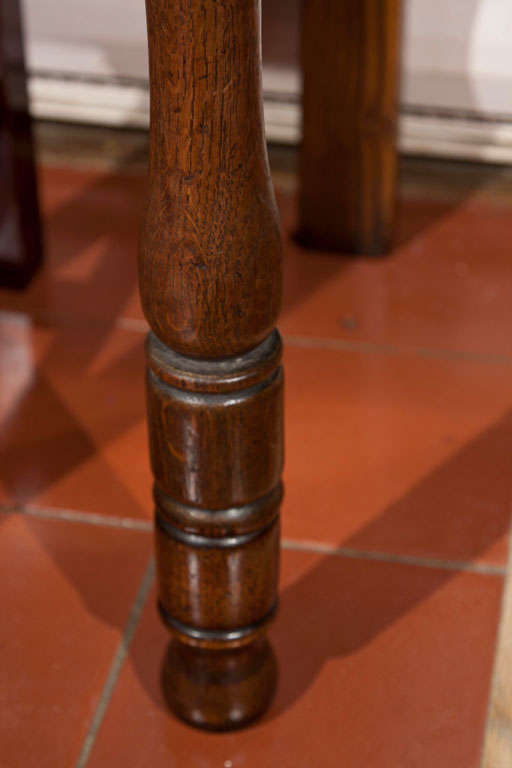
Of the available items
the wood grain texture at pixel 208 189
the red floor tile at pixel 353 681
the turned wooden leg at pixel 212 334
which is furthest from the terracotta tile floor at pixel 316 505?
the wood grain texture at pixel 208 189

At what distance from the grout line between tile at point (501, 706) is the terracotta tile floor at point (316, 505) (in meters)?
0.01

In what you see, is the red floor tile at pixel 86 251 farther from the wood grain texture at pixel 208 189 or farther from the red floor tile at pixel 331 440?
the wood grain texture at pixel 208 189

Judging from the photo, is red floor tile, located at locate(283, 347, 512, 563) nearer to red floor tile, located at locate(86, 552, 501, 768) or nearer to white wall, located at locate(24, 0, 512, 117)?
red floor tile, located at locate(86, 552, 501, 768)

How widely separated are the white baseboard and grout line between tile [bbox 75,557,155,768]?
1.17 m

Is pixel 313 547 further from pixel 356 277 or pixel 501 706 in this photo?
pixel 356 277

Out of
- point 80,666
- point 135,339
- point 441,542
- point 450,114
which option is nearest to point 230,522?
point 80,666

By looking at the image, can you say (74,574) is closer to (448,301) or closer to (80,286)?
(80,286)

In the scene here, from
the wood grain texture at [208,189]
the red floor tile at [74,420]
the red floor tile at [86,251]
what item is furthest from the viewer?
the red floor tile at [86,251]

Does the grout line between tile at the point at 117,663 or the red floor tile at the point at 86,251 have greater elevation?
the red floor tile at the point at 86,251

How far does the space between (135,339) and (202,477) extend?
0.93 metres

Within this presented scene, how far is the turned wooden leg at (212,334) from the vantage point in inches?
33.5

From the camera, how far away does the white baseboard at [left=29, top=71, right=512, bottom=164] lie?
2377 millimetres

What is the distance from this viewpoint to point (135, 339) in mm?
1924

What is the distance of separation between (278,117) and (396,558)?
1.21 m
